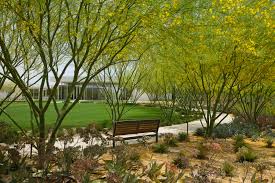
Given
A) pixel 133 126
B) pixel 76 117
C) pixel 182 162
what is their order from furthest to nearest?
pixel 76 117 < pixel 133 126 < pixel 182 162

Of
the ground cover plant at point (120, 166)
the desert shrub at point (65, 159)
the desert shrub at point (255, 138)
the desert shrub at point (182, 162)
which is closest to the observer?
the ground cover plant at point (120, 166)

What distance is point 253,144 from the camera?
1491cm

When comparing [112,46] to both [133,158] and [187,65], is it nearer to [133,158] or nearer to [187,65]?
[133,158]

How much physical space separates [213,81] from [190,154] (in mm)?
4590

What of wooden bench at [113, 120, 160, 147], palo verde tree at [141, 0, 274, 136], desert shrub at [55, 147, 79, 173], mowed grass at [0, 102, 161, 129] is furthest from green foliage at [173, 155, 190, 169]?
mowed grass at [0, 102, 161, 129]

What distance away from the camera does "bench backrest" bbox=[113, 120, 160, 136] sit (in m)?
12.3

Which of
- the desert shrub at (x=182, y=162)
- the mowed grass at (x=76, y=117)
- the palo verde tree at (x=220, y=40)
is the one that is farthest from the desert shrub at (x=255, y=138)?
the mowed grass at (x=76, y=117)

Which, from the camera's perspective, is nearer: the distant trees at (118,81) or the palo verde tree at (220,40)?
the palo verde tree at (220,40)

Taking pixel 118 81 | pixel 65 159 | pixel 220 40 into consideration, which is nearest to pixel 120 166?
pixel 65 159

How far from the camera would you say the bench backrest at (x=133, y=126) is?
12.3 m

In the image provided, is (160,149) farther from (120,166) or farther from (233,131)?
(233,131)

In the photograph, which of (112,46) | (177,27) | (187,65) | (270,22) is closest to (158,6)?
(177,27)

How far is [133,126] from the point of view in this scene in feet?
42.6

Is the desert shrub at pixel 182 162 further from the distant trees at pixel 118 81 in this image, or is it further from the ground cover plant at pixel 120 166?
the distant trees at pixel 118 81
